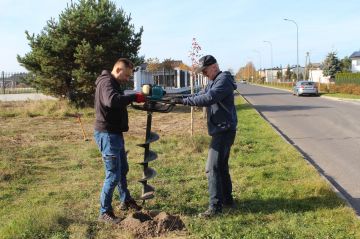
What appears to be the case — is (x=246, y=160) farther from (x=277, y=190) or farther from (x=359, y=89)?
(x=359, y=89)

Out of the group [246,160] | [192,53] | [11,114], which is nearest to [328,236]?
[246,160]

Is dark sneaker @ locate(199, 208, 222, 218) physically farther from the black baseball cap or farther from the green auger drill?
the black baseball cap

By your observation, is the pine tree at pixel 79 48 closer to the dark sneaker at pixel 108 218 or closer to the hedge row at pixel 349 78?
the dark sneaker at pixel 108 218

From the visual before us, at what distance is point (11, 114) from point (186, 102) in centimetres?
1824

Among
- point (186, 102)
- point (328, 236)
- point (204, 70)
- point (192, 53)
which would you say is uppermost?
point (192, 53)

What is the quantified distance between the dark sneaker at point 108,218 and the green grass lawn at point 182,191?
0.12 meters

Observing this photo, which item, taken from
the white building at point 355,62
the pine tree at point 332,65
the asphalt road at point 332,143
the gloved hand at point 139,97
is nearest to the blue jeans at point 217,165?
the gloved hand at point 139,97

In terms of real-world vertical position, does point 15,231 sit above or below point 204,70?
below

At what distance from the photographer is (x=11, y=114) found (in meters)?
22.1

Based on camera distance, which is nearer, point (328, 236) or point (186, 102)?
point (328, 236)

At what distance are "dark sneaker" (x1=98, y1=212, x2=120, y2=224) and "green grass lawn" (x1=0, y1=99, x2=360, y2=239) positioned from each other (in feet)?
0.39

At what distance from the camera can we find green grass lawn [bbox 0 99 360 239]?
17.0 feet

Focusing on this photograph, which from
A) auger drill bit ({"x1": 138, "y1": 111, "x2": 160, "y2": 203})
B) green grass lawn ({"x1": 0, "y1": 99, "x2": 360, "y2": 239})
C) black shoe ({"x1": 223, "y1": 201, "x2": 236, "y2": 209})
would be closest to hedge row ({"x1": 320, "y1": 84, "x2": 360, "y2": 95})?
green grass lawn ({"x1": 0, "y1": 99, "x2": 360, "y2": 239})

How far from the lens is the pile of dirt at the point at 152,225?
505 centimetres
